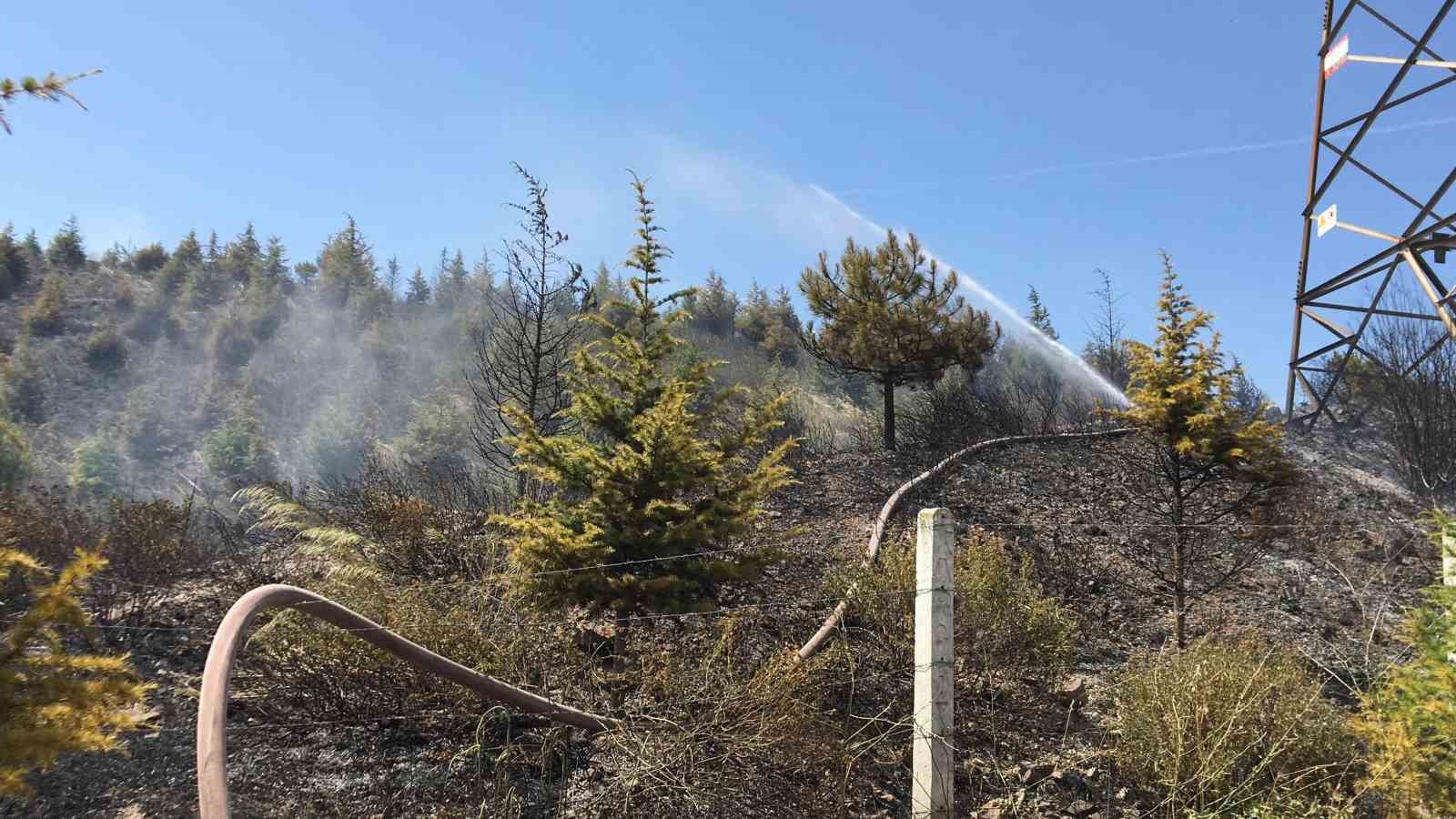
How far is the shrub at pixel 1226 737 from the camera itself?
500cm

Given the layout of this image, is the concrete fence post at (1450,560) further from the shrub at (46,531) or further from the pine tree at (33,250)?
the pine tree at (33,250)

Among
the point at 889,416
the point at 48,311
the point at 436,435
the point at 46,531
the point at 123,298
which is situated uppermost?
the point at 123,298

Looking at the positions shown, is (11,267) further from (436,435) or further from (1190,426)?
(1190,426)

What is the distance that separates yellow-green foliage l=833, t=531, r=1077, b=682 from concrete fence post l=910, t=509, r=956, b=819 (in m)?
1.65

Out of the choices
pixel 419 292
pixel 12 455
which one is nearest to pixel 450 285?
pixel 419 292

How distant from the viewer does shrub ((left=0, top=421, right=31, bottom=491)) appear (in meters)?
14.1

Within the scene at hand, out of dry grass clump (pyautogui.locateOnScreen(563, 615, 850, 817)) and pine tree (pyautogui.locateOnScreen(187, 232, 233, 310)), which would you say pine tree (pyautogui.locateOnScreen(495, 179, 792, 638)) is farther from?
pine tree (pyautogui.locateOnScreen(187, 232, 233, 310))

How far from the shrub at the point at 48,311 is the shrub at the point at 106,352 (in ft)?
6.62

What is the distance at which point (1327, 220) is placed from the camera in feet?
34.2

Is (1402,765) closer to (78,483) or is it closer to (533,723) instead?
(533,723)

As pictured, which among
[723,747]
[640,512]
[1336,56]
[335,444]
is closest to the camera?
[723,747]

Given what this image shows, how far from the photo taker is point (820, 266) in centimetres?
1645

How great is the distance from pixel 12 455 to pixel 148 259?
44.4 metres

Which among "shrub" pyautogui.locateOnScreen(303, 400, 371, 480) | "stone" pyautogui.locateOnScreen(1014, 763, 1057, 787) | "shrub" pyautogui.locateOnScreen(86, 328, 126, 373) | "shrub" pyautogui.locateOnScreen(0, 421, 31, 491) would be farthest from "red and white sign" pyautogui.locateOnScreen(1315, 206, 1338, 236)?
"shrub" pyautogui.locateOnScreen(86, 328, 126, 373)
